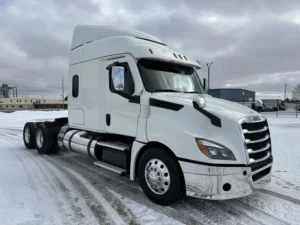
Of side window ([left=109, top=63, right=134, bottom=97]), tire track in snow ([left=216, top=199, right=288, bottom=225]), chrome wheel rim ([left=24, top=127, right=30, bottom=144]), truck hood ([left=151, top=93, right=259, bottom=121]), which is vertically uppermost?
side window ([left=109, top=63, right=134, bottom=97])

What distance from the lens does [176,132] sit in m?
4.01

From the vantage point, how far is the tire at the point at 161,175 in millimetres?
4062

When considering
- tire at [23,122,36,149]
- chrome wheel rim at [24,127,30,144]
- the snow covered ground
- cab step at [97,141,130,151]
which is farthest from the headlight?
chrome wheel rim at [24,127,30,144]

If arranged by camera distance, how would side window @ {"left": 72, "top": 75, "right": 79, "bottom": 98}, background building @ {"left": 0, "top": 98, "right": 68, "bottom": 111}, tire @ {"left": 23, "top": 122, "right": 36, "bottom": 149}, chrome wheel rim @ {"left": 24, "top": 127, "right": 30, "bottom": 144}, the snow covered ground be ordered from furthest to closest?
background building @ {"left": 0, "top": 98, "right": 68, "bottom": 111}, chrome wheel rim @ {"left": 24, "top": 127, "right": 30, "bottom": 144}, tire @ {"left": 23, "top": 122, "right": 36, "bottom": 149}, side window @ {"left": 72, "top": 75, "right": 79, "bottom": 98}, the snow covered ground

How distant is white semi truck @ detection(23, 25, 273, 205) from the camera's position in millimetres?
3779

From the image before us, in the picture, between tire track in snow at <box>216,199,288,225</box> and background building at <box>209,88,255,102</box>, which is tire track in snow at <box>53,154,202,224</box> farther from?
background building at <box>209,88,255,102</box>

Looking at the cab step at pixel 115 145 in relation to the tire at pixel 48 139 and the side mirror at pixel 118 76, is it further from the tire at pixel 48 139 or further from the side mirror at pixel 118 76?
the tire at pixel 48 139

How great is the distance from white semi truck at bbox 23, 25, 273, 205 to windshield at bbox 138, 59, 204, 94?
0.02 m

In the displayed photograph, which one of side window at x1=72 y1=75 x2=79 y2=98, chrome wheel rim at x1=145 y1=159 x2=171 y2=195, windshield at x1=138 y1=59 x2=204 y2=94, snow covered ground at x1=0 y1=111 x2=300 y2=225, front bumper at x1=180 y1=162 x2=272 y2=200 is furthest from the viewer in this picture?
side window at x1=72 y1=75 x2=79 y2=98

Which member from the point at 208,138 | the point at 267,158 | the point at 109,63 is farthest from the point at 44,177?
the point at 267,158

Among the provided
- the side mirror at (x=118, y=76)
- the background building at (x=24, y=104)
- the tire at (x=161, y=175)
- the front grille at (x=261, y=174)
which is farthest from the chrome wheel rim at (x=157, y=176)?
the background building at (x=24, y=104)

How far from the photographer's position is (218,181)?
373cm

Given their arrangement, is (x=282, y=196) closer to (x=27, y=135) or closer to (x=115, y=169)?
(x=115, y=169)

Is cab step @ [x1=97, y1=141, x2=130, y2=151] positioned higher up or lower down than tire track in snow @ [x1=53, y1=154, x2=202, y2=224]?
higher up
